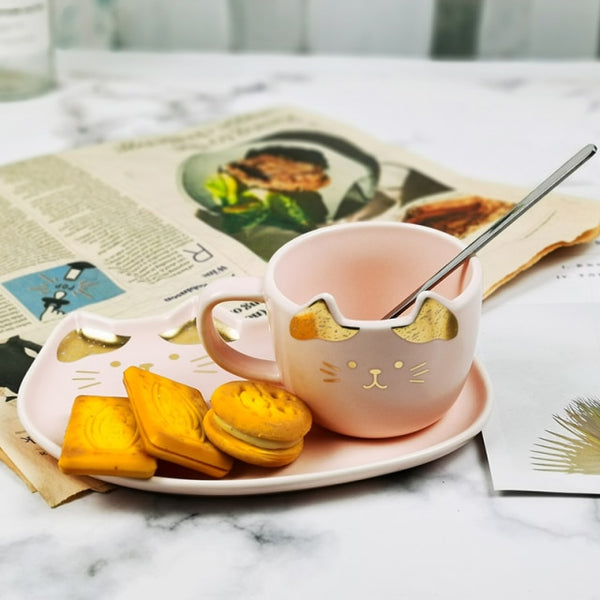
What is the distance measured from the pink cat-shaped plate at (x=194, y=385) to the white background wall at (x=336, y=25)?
495mm

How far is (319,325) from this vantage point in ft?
1.05

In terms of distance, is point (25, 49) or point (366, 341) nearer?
point (366, 341)

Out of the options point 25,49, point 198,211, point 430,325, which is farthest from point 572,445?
point 25,49

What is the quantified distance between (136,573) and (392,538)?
0.09 meters

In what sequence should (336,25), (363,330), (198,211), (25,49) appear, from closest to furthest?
1. (363,330)
2. (198,211)
3. (25,49)
4. (336,25)

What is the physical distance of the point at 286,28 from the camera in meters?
0.85

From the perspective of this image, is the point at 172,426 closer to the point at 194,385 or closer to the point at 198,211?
the point at 194,385

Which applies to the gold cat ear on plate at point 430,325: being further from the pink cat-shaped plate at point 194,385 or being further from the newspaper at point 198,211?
the newspaper at point 198,211

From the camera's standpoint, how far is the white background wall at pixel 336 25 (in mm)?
818

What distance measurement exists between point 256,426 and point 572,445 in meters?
0.12

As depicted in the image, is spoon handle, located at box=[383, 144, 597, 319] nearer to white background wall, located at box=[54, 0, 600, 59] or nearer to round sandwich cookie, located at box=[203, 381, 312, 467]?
round sandwich cookie, located at box=[203, 381, 312, 467]

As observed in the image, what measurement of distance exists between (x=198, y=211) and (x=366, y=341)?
270mm

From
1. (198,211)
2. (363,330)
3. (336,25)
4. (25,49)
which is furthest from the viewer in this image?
(336,25)

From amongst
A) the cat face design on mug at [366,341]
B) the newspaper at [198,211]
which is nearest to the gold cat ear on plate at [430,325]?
the cat face design on mug at [366,341]
